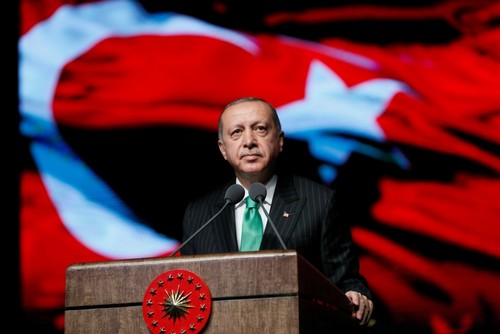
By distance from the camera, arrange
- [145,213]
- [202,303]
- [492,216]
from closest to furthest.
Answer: [202,303] → [492,216] → [145,213]

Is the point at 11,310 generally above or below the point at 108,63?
below

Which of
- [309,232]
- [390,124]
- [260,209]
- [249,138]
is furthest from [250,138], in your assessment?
[390,124]

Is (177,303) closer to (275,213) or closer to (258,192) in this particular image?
(258,192)

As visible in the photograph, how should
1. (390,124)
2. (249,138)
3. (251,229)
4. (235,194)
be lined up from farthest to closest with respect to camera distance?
(390,124) → (249,138) → (251,229) → (235,194)

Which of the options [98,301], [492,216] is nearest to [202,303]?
[98,301]

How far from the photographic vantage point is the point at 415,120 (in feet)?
10.5

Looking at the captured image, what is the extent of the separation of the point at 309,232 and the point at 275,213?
114mm

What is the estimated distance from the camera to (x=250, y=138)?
223 centimetres

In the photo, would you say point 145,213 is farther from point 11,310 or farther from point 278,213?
point 278,213

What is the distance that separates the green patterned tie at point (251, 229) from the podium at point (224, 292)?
18.8 inches

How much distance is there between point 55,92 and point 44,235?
2.26 feet

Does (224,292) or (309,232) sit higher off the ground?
(309,232)

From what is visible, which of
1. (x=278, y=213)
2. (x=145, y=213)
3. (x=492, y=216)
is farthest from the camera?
(x=145, y=213)

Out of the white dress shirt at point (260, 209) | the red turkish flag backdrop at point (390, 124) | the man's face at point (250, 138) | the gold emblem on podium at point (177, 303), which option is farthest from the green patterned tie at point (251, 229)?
the red turkish flag backdrop at point (390, 124)
